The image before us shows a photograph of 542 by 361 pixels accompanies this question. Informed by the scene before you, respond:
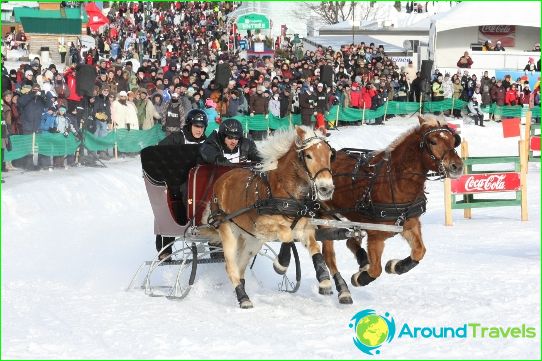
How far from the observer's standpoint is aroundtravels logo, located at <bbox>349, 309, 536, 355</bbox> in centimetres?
743

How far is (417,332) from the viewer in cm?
771

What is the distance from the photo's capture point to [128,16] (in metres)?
38.0

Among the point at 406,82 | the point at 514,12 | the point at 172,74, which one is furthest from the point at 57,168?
the point at 514,12

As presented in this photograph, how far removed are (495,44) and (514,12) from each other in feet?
9.84

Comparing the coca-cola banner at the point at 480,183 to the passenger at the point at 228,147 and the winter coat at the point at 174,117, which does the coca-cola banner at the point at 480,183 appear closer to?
the winter coat at the point at 174,117

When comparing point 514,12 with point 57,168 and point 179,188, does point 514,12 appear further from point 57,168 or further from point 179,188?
point 179,188

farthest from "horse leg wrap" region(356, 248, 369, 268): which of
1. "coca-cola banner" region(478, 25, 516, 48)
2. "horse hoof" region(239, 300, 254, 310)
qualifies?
"coca-cola banner" region(478, 25, 516, 48)

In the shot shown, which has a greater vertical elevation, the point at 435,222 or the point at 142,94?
the point at 142,94

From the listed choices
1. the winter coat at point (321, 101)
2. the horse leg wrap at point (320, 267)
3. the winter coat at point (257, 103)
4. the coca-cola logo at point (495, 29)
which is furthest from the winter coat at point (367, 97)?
the horse leg wrap at point (320, 267)

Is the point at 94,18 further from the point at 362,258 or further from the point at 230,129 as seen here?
the point at 362,258

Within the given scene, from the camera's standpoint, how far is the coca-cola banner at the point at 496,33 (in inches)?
1624

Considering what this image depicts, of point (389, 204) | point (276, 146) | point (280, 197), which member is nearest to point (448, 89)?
point (389, 204)

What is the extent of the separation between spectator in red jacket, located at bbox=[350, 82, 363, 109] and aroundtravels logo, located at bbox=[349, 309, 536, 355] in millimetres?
17993

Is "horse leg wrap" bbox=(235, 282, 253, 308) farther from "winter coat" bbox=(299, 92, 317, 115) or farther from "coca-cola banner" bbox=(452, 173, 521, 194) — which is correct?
"winter coat" bbox=(299, 92, 317, 115)
